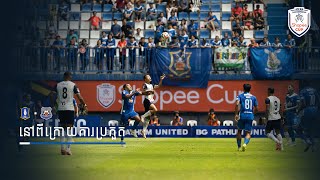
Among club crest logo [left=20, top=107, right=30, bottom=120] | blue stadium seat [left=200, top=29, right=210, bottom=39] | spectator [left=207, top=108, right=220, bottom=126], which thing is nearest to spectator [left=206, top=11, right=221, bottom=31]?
blue stadium seat [left=200, top=29, right=210, bottom=39]

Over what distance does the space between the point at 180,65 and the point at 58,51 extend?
535cm

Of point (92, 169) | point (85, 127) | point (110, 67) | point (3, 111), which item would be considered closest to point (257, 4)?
point (110, 67)

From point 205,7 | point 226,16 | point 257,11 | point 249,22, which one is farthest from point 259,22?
point 205,7

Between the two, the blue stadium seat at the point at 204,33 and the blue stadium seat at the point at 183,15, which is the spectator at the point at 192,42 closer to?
the blue stadium seat at the point at 204,33

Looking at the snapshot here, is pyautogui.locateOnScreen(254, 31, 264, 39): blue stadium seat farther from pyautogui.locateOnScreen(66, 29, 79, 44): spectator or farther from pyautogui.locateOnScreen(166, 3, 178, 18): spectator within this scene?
pyautogui.locateOnScreen(66, 29, 79, 44): spectator

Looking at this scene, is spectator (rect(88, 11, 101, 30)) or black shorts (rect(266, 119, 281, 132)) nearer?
black shorts (rect(266, 119, 281, 132))

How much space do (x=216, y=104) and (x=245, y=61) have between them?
2.32m

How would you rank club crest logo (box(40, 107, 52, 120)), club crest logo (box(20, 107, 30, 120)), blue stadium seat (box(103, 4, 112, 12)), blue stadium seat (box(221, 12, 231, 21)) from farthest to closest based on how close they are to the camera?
blue stadium seat (box(103, 4, 112, 12)) → blue stadium seat (box(221, 12, 231, 21)) → club crest logo (box(40, 107, 52, 120)) → club crest logo (box(20, 107, 30, 120))

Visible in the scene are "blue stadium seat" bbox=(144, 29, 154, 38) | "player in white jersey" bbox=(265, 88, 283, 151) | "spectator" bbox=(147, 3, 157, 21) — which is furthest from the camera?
"spectator" bbox=(147, 3, 157, 21)

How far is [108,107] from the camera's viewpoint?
32562 millimetres

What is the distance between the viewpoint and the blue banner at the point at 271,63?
104 ft

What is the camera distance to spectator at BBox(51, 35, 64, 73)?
101 feet

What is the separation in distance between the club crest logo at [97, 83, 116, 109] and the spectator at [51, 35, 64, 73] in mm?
2337

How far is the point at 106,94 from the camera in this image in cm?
3250
